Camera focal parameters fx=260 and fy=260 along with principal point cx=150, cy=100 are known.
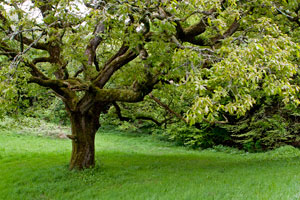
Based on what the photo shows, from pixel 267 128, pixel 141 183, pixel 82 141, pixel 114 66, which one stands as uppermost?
pixel 114 66

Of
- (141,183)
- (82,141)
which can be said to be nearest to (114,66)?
(82,141)

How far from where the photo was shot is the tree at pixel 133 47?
5262mm

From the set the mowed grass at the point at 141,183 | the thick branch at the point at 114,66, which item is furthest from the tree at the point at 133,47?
the mowed grass at the point at 141,183

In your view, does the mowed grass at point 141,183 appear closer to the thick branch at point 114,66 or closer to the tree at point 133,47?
the tree at point 133,47

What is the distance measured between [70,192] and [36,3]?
18.4ft

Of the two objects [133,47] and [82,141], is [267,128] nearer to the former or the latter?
[82,141]

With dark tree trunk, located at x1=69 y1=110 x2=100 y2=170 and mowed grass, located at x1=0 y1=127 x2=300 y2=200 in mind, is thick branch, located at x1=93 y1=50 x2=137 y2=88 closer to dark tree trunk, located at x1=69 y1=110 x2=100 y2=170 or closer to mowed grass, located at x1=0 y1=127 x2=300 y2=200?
dark tree trunk, located at x1=69 y1=110 x2=100 y2=170

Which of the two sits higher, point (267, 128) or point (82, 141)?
point (267, 128)

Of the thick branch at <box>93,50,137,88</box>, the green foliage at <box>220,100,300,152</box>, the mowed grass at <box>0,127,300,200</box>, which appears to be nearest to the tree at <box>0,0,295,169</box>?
the thick branch at <box>93,50,137,88</box>

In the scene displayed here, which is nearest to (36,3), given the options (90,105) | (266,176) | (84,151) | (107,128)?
(90,105)

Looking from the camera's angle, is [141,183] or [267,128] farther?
[267,128]

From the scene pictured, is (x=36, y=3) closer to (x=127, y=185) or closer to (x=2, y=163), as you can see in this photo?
(x=127, y=185)

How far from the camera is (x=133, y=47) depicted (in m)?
7.59

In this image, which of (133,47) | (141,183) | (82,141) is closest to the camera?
(133,47)
